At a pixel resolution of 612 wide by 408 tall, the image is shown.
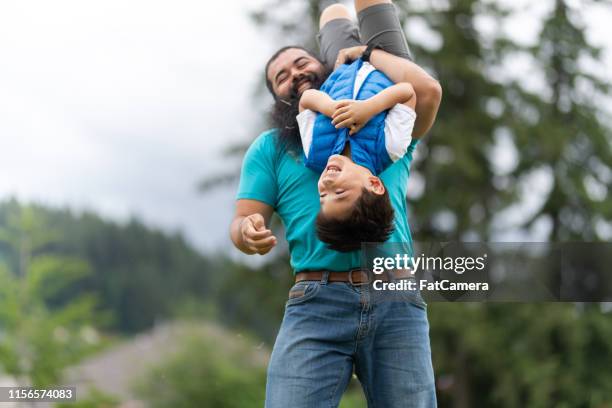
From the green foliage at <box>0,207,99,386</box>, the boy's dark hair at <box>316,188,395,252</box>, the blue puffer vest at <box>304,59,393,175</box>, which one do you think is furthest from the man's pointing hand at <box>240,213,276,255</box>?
the green foliage at <box>0,207,99,386</box>

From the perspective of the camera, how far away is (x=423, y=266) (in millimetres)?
2588

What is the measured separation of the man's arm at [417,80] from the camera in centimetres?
252

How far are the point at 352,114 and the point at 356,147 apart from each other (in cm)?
10

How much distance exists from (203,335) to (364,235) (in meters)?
14.6

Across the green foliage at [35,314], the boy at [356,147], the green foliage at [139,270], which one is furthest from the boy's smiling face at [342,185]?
the green foliage at [139,270]

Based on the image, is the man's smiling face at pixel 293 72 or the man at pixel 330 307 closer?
the man at pixel 330 307

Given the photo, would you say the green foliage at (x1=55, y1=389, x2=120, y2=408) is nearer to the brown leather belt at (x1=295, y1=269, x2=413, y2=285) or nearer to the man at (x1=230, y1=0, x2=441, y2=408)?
the man at (x1=230, y1=0, x2=441, y2=408)

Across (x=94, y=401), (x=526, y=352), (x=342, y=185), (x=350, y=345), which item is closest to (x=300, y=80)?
(x=342, y=185)

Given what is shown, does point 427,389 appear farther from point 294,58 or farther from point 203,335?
point 203,335

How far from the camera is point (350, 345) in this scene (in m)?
2.50

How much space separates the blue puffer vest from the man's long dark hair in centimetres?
14

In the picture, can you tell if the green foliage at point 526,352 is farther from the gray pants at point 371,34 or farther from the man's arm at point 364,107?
the man's arm at point 364,107

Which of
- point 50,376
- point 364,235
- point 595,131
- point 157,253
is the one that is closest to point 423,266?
point 364,235

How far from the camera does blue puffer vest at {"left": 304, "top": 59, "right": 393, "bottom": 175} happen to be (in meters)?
2.42
